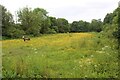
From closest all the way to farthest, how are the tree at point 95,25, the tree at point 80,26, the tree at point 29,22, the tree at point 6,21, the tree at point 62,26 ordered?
the tree at point 6,21 < the tree at point 29,22 < the tree at point 62,26 < the tree at point 95,25 < the tree at point 80,26

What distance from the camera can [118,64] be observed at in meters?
12.6

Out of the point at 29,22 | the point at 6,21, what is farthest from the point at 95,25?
the point at 6,21

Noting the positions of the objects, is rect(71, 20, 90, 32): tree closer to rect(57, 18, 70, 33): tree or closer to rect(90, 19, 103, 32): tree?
rect(90, 19, 103, 32): tree

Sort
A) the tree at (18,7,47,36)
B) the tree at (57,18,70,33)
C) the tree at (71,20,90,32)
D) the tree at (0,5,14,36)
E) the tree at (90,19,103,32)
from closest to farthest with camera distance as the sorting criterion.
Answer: the tree at (0,5,14,36)
the tree at (18,7,47,36)
the tree at (57,18,70,33)
the tree at (90,19,103,32)
the tree at (71,20,90,32)

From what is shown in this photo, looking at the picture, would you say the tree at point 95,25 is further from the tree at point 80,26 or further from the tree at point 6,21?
the tree at point 6,21

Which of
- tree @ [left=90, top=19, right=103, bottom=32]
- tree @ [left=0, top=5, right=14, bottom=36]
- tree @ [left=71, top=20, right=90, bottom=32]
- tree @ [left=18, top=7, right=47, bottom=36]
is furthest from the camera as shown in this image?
tree @ [left=71, top=20, right=90, bottom=32]

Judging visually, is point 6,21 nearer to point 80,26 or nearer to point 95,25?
point 95,25

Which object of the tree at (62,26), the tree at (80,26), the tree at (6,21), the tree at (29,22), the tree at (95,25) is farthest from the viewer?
the tree at (80,26)

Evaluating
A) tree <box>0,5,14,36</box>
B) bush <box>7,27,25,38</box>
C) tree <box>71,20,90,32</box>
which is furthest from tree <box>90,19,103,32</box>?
bush <box>7,27,25,38</box>

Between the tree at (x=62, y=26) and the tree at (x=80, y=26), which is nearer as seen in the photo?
the tree at (x=62, y=26)

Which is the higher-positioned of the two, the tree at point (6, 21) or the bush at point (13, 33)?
the tree at point (6, 21)

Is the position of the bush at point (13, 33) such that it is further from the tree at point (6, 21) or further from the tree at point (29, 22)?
the tree at point (29, 22)

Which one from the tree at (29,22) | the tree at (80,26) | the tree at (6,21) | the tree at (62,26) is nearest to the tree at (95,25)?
the tree at (80,26)

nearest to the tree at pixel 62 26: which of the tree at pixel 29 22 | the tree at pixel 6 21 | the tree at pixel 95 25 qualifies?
the tree at pixel 95 25
